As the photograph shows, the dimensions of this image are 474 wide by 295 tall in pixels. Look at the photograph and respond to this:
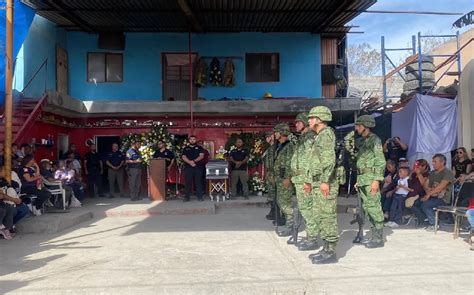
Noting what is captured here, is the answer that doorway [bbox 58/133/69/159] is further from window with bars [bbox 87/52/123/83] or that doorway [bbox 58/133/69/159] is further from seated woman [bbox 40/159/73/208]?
seated woman [bbox 40/159/73/208]

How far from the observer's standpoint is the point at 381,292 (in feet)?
16.0

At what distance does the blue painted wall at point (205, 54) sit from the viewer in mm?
16703

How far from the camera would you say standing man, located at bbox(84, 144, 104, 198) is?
14492 millimetres

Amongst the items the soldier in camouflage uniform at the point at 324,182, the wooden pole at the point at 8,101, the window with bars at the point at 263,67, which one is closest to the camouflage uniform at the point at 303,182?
the soldier in camouflage uniform at the point at 324,182

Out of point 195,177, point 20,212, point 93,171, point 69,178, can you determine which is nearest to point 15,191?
point 20,212

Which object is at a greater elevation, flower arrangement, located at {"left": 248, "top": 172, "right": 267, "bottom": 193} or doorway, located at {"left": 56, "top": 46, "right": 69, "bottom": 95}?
doorway, located at {"left": 56, "top": 46, "right": 69, "bottom": 95}

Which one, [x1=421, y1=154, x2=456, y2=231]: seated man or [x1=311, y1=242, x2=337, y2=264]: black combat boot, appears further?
[x1=421, y1=154, x2=456, y2=231]: seated man

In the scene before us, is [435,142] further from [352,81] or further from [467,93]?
[352,81]

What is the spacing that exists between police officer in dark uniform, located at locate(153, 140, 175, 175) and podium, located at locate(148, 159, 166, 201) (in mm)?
450

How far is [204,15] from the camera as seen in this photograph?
569 inches

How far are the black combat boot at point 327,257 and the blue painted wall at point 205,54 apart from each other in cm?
1127

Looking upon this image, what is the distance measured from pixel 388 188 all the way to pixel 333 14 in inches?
256

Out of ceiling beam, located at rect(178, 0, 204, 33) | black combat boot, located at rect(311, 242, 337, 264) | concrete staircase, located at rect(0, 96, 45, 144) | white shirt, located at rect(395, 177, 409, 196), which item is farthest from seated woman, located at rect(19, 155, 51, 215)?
white shirt, located at rect(395, 177, 409, 196)

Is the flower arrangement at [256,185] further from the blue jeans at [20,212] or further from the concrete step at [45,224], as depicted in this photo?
the blue jeans at [20,212]
